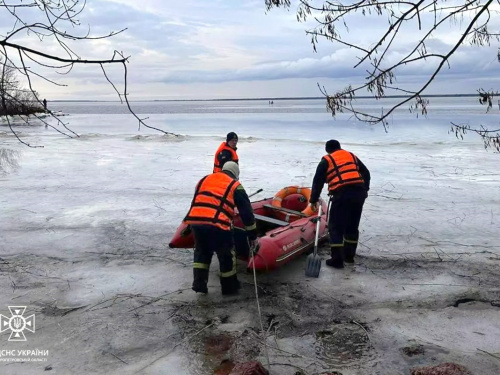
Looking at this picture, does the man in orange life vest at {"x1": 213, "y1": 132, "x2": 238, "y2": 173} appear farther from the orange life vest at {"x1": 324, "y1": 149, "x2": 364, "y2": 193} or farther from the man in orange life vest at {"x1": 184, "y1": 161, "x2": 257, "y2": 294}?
the man in orange life vest at {"x1": 184, "y1": 161, "x2": 257, "y2": 294}

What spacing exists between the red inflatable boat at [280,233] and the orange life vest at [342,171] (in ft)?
2.03

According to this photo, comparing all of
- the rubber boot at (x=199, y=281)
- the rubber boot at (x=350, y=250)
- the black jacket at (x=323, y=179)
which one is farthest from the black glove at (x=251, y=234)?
the rubber boot at (x=350, y=250)

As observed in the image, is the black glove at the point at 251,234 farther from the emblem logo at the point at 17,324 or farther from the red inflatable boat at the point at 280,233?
the emblem logo at the point at 17,324

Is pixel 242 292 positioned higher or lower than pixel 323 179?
lower

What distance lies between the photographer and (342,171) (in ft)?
17.7

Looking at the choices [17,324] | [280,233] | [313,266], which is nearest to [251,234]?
[280,233]

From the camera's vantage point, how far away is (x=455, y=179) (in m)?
10.2

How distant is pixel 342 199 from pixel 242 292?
5.45 ft

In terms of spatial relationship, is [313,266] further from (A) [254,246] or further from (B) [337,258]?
(A) [254,246]

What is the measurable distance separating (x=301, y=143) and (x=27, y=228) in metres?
13.6

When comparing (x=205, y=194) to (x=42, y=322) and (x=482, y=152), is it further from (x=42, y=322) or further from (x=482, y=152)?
(x=482, y=152)

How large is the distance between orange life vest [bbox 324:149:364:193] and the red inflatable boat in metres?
0.62

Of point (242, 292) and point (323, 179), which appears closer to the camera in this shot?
point (242, 292)

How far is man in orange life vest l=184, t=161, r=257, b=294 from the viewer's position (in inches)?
175
